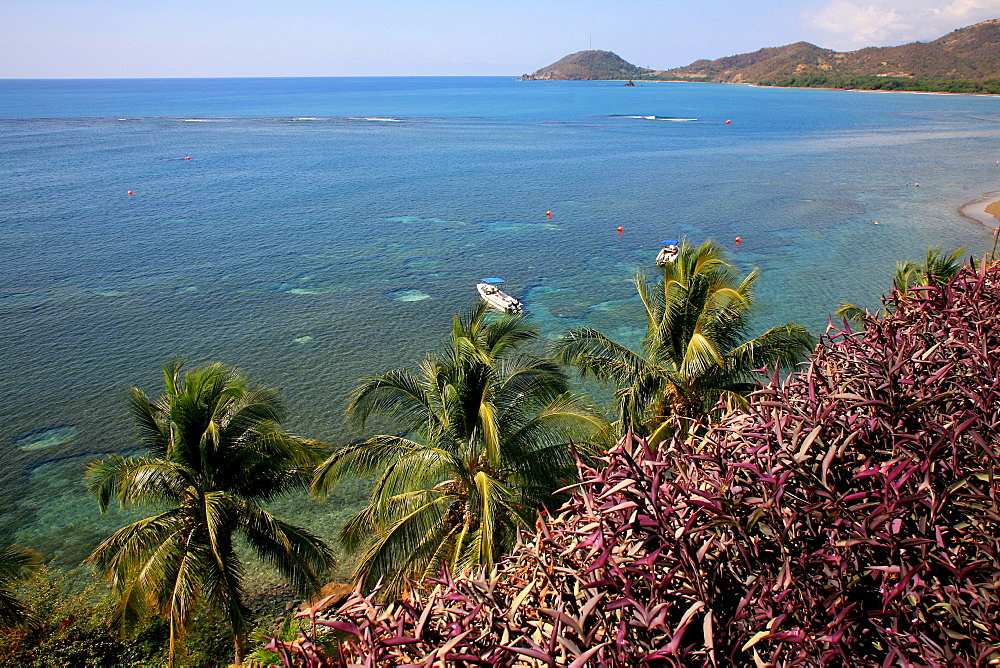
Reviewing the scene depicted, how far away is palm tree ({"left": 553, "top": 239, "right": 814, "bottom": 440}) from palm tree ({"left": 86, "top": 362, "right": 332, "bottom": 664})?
21.7 ft

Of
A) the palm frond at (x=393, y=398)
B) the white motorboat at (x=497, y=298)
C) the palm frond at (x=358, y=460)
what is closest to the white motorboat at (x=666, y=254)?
the white motorboat at (x=497, y=298)

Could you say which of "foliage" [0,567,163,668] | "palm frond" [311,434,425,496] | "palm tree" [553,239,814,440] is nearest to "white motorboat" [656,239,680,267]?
"palm tree" [553,239,814,440]

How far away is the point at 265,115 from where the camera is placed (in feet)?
515

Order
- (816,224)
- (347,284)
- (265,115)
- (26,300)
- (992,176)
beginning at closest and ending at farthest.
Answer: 1. (26,300)
2. (347,284)
3. (816,224)
4. (992,176)
5. (265,115)

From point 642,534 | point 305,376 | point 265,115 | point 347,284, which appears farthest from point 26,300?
point 265,115

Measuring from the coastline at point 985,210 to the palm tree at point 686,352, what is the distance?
162 ft

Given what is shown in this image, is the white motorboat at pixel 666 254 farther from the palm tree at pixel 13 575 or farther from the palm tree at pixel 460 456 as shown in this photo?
the palm tree at pixel 13 575

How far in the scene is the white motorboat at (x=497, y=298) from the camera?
120ft

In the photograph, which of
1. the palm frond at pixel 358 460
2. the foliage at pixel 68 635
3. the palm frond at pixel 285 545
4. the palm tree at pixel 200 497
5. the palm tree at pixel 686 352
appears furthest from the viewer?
the palm tree at pixel 686 352

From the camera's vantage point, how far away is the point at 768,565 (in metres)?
4.47

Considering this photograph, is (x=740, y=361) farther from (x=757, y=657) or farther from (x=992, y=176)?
(x=992, y=176)

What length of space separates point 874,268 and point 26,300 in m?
50.9

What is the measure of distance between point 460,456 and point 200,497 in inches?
197

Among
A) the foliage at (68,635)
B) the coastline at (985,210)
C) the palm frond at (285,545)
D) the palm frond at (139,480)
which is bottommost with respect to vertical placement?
the foliage at (68,635)
